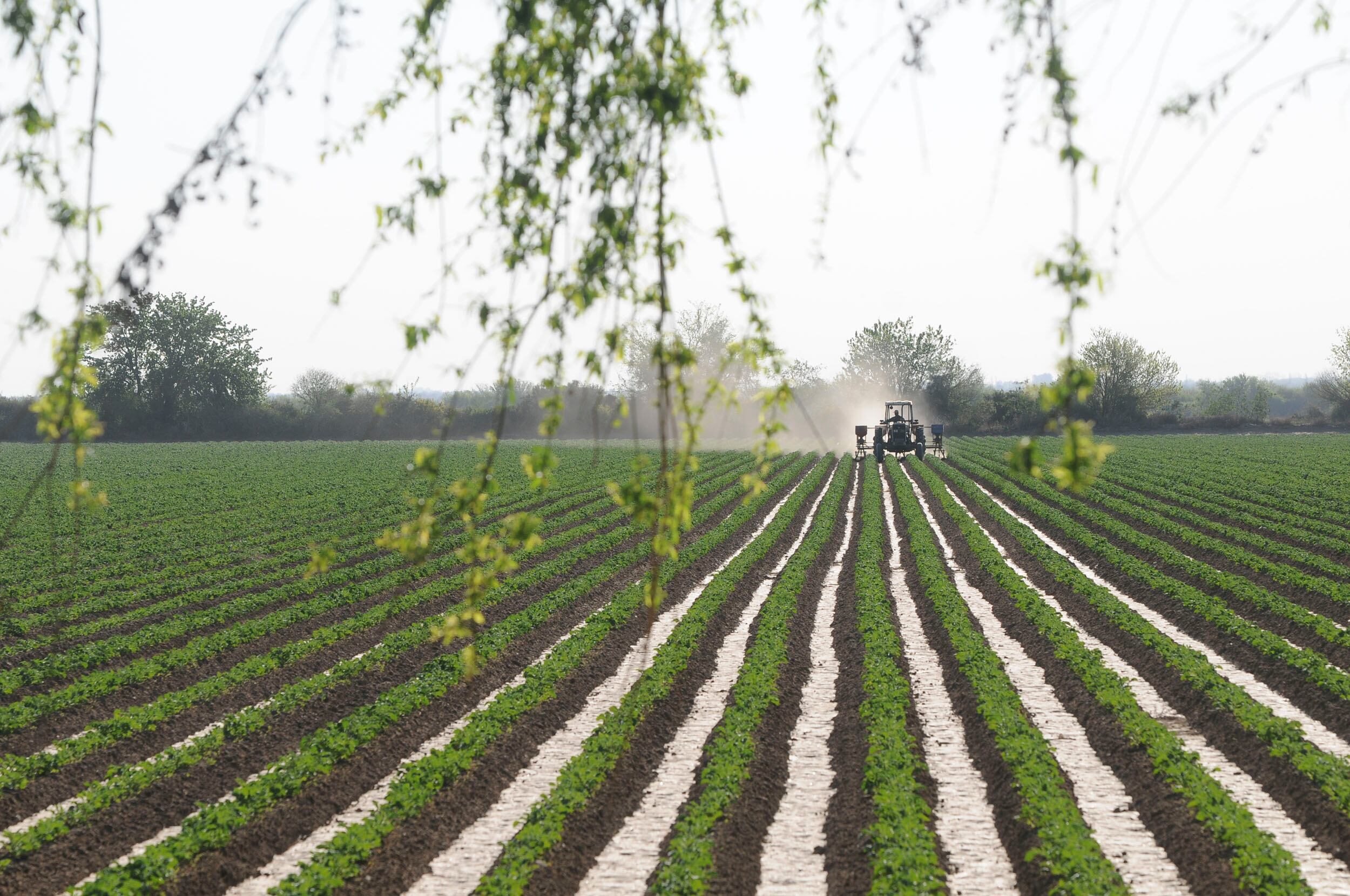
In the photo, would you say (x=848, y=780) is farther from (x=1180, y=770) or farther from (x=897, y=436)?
(x=897, y=436)

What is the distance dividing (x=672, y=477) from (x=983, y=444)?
203ft

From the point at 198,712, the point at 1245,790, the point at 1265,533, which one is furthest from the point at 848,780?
the point at 1265,533

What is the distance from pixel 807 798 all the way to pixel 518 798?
2633 mm

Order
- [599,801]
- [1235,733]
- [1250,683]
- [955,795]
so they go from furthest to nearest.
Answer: [1250,683], [1235,733], [955,795], [599,801]

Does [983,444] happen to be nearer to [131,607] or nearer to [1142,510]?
[1142,510]

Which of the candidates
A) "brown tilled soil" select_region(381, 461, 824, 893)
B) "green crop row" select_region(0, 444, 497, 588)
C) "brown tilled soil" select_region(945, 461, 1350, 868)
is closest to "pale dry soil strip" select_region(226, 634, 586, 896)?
"brown tilled soil" select_region(381, 461, 824, 893)

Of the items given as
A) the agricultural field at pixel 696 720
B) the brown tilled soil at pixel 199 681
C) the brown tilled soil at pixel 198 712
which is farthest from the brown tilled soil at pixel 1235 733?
the brown tilled soil at pixel 199 681

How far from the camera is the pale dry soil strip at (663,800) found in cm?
737

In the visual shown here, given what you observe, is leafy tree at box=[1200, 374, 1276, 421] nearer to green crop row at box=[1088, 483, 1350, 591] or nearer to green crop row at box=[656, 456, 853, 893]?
green crop row at box=[1088, 483, 1350, 591]

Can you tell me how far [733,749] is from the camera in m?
9.51

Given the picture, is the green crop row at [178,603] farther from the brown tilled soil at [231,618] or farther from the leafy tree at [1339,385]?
the leafy tree at [1339,385]

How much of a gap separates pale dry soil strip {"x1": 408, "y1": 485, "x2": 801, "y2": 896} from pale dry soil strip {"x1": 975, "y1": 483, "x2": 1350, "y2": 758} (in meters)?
7.12

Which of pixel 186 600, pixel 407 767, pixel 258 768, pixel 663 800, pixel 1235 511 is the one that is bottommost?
pixel 663 800

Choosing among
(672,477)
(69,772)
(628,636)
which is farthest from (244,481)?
(672,477)
